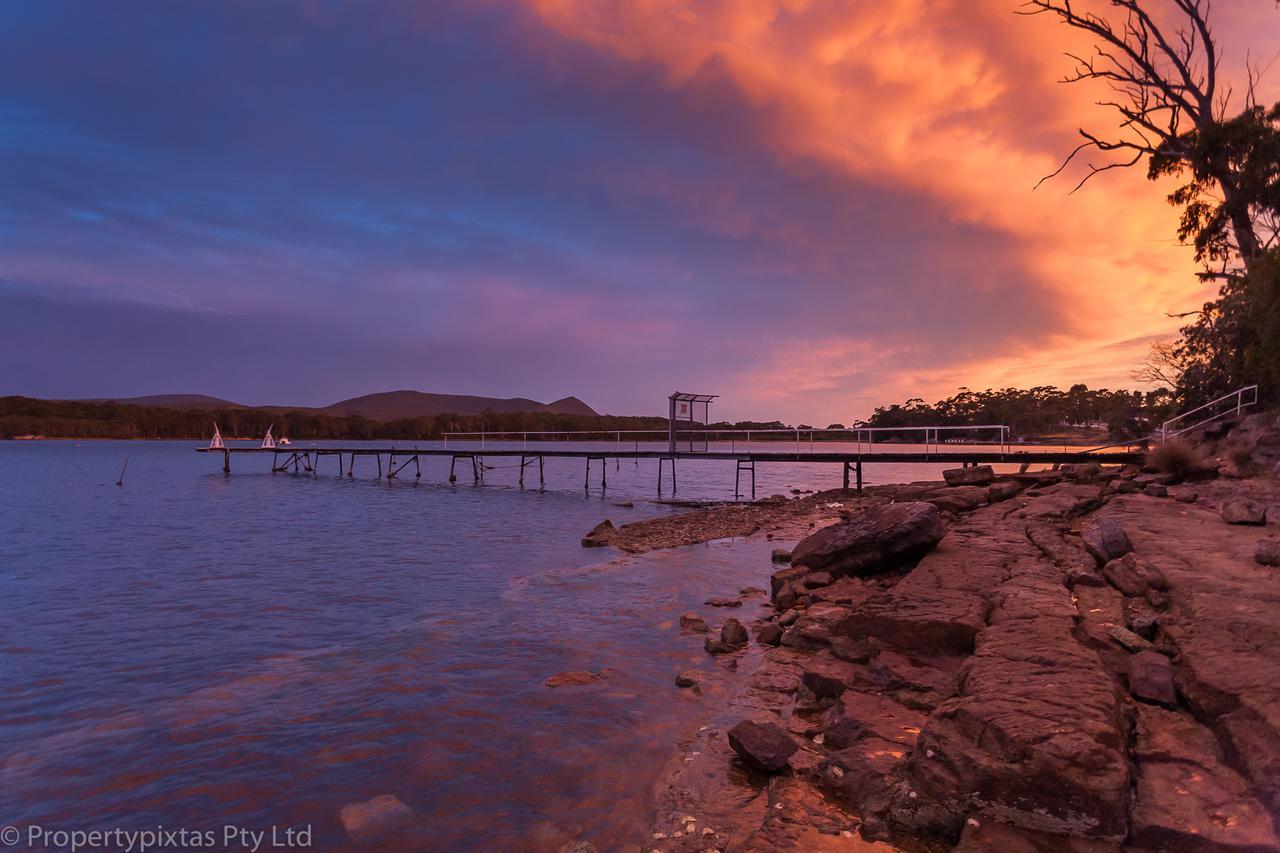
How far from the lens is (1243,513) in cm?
990

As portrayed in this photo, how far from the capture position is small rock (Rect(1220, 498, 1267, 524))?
32.0 feet

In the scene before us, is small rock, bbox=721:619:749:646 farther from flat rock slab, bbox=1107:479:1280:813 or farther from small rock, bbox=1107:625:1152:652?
flat rock slab, bbox=1107:479:1280:813

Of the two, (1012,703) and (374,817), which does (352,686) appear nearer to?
(374,817)

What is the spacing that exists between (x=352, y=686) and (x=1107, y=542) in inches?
414

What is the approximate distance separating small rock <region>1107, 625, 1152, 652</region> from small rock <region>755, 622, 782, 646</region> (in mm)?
4112

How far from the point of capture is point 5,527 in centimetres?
2778

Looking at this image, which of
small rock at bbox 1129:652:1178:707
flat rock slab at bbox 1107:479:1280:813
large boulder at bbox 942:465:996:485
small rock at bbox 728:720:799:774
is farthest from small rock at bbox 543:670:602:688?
large boulder at bbox 942:465:996:485

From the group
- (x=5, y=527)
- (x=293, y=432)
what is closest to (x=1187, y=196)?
→ (x=5, y=527)

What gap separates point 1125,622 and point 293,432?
20329 cm

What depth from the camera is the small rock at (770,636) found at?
366 inches

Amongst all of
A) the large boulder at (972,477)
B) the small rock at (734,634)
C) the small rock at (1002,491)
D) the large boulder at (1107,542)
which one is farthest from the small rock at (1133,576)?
the large boulder at (972,477)

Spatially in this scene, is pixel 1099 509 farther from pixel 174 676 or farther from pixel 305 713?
pixel 174 676

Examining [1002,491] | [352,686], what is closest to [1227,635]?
[352,686]

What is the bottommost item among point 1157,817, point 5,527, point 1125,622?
point 5,527
